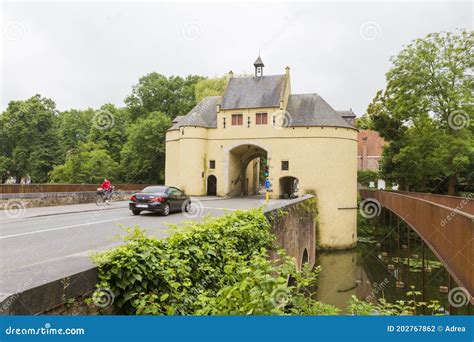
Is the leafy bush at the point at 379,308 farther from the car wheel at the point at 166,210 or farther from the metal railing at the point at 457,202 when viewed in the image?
the car wheel at the point at 166,210

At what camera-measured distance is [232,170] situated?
38.6 m

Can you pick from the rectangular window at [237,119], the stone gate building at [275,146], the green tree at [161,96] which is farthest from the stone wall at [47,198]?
the green tree at [161,96]

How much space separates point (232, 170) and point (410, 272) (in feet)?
60.7

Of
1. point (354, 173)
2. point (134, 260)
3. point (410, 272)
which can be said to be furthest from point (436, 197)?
point (134, 260)

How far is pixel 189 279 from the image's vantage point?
5.54 metres

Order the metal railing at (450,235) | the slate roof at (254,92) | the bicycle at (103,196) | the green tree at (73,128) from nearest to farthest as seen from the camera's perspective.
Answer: the metal railing at (450,235)
the bicycle at (103,196)
the slate roof at (254,92)
the green tree at (73,128)

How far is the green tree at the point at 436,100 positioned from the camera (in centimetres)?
2672

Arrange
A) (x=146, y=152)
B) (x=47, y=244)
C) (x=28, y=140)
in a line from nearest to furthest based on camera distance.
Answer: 1. (x=47, y=244)
2. (x=146, y=152)
3. (x=28, y=140)

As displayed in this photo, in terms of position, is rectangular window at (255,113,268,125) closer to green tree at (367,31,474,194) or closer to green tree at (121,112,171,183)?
green tree at (367,31,474,194)

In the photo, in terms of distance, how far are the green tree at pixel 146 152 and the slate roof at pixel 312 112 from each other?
17.2 metres

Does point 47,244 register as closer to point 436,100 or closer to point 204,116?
point 436,100

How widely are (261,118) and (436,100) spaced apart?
579 inches

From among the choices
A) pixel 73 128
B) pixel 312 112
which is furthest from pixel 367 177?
pixel 73 128

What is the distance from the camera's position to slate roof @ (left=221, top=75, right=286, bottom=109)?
120ft
